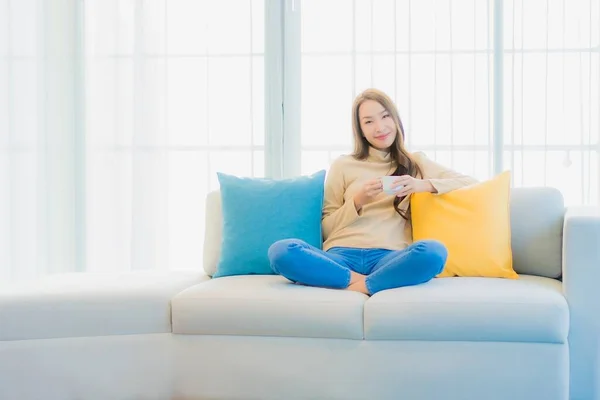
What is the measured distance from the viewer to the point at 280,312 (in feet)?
7.89

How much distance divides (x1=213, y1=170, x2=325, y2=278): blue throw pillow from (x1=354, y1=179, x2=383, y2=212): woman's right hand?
0.59 feet

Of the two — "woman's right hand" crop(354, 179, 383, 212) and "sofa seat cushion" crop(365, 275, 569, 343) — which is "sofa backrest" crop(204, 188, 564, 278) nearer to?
"sofa seat cushion" crop(365, 275, 569, 343)

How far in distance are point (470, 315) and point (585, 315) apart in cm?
41

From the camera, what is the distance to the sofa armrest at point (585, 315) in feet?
7.73

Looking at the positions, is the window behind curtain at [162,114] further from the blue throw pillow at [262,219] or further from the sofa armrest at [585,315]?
the sofa armrest at [585,315]

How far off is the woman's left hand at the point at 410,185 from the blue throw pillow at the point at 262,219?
38 cm

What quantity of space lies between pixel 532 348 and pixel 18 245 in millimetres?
2640

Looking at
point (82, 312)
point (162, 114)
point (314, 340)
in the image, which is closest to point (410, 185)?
point (314, 340)

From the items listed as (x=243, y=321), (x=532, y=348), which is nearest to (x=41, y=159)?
(x=243, y=321)

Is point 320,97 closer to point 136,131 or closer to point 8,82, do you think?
point 136,131

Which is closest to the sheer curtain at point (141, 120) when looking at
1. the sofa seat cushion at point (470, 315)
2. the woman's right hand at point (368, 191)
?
the woman's right hand at point (368, 191)

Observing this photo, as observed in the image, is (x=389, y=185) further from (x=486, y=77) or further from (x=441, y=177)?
(x=486, y=77)

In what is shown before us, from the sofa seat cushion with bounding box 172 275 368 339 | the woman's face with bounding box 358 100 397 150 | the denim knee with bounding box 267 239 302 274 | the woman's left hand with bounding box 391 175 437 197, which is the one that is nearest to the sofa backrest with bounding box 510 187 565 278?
the woman's left hand with bounding box 391 175 437 197

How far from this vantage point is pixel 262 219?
115 inches
